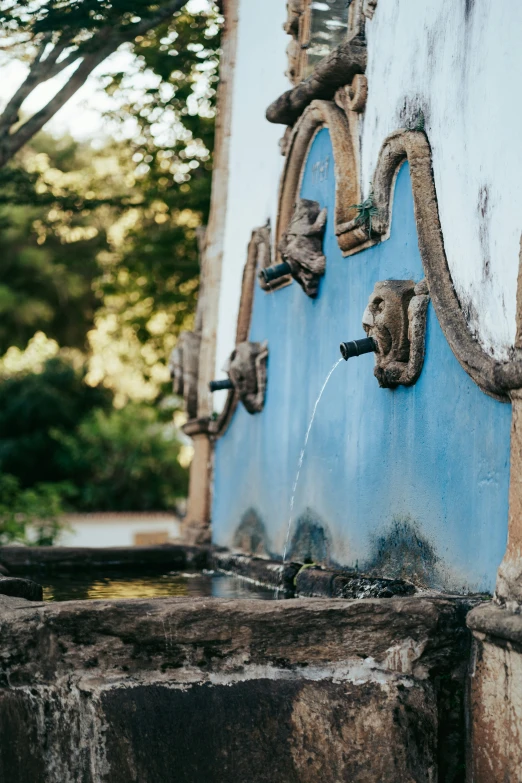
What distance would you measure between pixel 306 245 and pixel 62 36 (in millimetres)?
2871

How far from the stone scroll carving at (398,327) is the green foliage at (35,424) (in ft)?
43.3

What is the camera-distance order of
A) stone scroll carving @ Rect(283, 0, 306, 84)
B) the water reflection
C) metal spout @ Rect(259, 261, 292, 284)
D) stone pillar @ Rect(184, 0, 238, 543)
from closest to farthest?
the water reflection → metal spout @ Rect(259, 261, 292, 284) → stone scroll carving @ Rect(283, 0, 306, 84) → stone pillar @ Rect(184, 0, 238, 543)

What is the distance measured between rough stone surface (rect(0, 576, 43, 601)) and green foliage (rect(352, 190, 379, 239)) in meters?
2.34

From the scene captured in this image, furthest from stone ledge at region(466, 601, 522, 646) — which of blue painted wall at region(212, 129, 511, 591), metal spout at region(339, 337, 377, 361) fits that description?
metal spout at region(339, 337, 377, 361)

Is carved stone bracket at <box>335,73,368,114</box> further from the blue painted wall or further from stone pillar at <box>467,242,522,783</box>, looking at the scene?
stone pillar at <box>467,242,522,783</box>

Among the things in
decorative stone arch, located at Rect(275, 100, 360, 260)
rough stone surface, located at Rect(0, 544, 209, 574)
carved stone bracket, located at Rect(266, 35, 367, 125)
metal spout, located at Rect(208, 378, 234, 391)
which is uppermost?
carved stone bracket, located at Rect(266, 35, 367, 125)

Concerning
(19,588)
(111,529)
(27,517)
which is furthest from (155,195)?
(19,588)

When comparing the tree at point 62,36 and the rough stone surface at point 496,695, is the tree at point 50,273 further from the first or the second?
the rough stone surface at point 496,695

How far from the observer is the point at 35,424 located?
712 inches

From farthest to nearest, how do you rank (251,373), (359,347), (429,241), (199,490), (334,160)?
1. (199,490)
2. (251,373)
3. (334,160)
4. (359,347)
5. (429,241)

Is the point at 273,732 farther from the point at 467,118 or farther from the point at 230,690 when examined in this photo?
the point at 467,118

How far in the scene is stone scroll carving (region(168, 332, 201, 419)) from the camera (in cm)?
846

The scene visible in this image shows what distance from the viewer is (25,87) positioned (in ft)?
25.6

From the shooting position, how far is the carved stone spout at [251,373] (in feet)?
23.3
